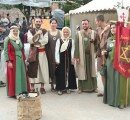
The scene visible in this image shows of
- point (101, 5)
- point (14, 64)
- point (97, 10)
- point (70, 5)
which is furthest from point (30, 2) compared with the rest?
point (70, 5)

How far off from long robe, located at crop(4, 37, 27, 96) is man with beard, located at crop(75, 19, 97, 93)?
125 cm

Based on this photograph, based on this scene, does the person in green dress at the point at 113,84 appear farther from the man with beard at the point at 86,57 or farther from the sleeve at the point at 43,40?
the sleeve at the point at 43,40

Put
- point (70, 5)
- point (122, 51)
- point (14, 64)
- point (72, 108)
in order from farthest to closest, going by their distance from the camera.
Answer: point (70, 5), point (14, 64), point (72, 108), point (122, 51)

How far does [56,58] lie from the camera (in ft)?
29.3

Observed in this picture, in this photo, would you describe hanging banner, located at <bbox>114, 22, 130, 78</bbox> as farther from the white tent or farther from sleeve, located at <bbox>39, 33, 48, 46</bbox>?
the white tent

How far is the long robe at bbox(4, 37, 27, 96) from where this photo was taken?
8617 mm

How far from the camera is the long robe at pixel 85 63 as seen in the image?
8.98 meters

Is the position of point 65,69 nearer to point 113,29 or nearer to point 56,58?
point 56,58

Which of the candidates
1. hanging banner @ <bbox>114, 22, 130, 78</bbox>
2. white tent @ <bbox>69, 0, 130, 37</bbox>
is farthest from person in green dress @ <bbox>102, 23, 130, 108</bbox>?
white tent @ <bbox>69, 0, 130, 37</bbox>

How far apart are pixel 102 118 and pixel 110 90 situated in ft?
3.05

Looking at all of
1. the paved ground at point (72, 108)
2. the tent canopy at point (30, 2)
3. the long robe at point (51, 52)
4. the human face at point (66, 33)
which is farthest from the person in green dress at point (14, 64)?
the tent canopy at point (30, 2)

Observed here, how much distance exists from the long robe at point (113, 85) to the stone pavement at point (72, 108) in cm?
16

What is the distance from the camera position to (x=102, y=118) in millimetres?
7133

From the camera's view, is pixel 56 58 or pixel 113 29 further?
pixel 56 58
